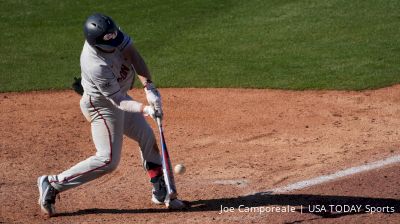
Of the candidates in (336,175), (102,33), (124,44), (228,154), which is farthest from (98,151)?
(336,175)

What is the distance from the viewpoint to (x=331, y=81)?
11.2 metres

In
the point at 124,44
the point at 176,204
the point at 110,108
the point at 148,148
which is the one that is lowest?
the point at 176,204

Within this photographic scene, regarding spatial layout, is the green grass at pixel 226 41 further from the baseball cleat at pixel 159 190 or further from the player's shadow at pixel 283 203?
the baseball cleat at pixel 159 190

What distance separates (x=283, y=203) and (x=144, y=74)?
183 cm

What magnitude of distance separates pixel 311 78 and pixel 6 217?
5.51m

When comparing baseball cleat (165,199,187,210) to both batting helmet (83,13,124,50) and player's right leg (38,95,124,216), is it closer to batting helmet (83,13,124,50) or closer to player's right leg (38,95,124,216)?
player's right leg (38,95,124,216)

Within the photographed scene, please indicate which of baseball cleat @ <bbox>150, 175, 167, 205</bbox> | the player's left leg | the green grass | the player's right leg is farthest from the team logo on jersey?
the green grass

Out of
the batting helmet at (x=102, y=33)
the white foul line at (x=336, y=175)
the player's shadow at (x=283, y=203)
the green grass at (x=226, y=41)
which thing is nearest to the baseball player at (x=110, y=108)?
the batting helmet at (x=102, y=33)

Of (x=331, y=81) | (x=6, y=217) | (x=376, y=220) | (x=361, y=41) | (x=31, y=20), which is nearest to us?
(x=376, y=220)

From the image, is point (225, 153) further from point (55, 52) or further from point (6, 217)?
point (55, 52)

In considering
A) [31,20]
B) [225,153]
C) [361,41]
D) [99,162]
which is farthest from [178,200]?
[31,20]

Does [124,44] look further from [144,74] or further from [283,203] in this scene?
[283,203]

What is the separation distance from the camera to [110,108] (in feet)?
24.0

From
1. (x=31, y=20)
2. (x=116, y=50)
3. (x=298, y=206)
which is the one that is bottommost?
(x=31, y=20)
